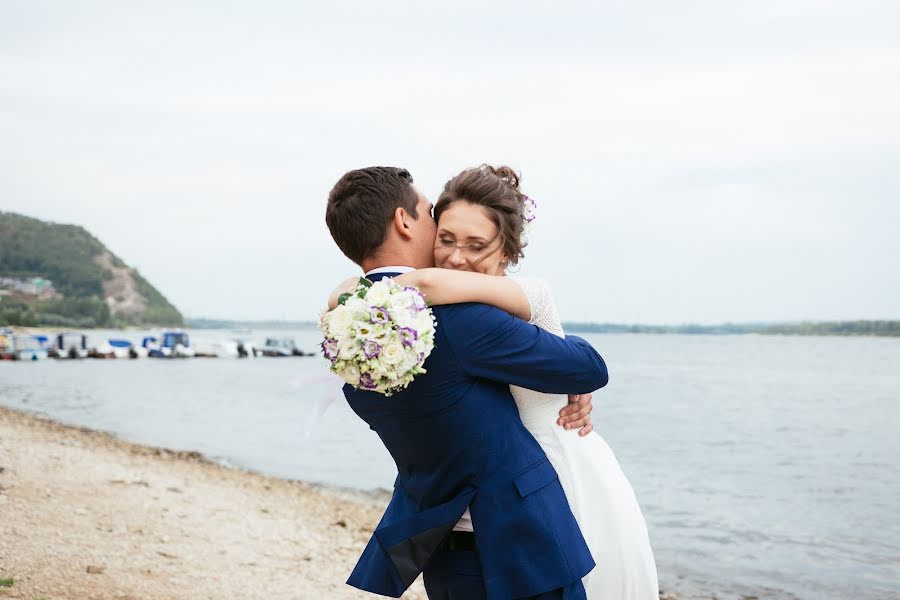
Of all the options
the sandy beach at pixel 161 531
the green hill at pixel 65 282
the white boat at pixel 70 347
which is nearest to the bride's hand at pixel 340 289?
the sandy beach at pixel 161 531

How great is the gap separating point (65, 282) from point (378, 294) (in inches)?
5902

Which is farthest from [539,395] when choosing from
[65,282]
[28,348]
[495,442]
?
[65,282]

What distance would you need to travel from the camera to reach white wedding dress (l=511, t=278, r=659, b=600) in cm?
250

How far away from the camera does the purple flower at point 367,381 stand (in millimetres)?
2289

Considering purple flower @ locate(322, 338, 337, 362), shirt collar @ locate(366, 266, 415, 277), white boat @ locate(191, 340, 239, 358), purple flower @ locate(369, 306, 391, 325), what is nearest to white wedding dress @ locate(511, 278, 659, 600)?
shirt collar @ locate(366, 266, 415, 277)

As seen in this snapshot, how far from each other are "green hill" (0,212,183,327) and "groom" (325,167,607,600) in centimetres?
11959

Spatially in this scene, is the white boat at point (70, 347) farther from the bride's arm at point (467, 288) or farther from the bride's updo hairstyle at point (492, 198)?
the bride's arm at point (467, 288)

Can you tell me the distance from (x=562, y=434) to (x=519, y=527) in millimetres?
359

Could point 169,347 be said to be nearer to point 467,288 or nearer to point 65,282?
point 65,282

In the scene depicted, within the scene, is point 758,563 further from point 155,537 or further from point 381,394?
point 381,394

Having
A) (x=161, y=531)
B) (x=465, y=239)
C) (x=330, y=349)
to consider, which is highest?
(x=465, y=239)

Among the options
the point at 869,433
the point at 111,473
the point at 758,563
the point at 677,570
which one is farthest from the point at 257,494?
the point at 869,433

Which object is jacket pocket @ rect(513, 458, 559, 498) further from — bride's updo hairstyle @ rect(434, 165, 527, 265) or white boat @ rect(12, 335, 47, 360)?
white boat @ rect(12, 335, 47, 360)

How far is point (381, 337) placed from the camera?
2.22 metres
